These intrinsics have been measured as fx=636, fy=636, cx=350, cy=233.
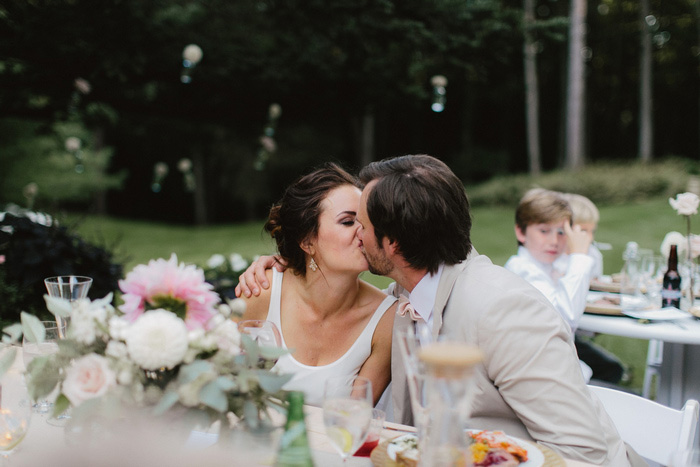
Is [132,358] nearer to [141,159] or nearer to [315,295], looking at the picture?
[315,295]

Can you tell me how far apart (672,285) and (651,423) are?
1909 millimetres

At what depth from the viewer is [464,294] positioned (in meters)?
2.17

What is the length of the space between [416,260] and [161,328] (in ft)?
3.90

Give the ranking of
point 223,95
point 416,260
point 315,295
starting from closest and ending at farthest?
point 416,260
point 315,295
point 223,95

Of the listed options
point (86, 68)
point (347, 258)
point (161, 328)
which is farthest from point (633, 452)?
point (86, 68)

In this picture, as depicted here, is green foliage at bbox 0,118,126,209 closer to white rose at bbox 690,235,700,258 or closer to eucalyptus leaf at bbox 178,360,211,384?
white rose at bbox 690,235,700,258

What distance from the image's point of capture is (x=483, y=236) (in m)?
13.9

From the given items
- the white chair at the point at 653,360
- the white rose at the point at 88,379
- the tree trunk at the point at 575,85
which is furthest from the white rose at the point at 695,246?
the tree trunk at the point at 575,85

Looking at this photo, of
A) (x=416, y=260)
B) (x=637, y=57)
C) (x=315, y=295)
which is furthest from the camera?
(x=637, y=57)

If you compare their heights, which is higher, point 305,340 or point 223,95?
point 223,95

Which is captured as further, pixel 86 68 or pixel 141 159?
pixel 141 159

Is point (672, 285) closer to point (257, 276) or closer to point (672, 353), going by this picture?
point (672, 353)

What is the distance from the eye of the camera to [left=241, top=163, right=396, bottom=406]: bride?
287 cm

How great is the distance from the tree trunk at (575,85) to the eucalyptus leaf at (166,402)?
59.0 feet
